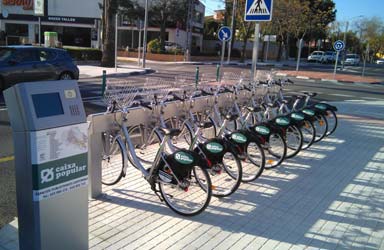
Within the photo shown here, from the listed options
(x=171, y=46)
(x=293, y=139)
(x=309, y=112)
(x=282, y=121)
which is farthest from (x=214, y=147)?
(x=171, y=46)

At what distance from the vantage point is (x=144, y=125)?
17.9 ft

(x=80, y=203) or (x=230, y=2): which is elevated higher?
(x=230, y=2)

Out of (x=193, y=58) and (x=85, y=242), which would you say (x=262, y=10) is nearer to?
(x=85, y=242)

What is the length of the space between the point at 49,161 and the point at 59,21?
42.9 meters

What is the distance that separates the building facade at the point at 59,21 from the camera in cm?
4112

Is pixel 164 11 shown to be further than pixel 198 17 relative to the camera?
No

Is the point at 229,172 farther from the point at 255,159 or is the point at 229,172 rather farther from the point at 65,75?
the point at 65,75

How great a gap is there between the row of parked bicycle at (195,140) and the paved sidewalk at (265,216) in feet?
0.66

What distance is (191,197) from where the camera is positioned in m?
4.63

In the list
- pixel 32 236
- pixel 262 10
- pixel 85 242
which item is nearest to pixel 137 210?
pixel 85 242

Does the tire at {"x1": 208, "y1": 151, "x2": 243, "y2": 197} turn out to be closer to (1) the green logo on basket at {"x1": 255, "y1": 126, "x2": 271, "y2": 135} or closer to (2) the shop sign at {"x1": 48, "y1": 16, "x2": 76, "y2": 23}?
(1) the green logo on basket at {"x1": 255, "y1": 126, "x2": 271, "y2": 135}

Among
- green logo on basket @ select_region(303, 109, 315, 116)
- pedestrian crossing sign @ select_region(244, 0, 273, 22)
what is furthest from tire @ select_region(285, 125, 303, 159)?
pedestrian crossing sign @ select_region(244, 0, 273, 22)

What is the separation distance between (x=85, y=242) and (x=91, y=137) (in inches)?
65.4

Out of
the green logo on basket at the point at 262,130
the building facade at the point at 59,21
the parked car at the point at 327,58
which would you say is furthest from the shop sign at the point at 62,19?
the green logo on basket at the point at 262,130
